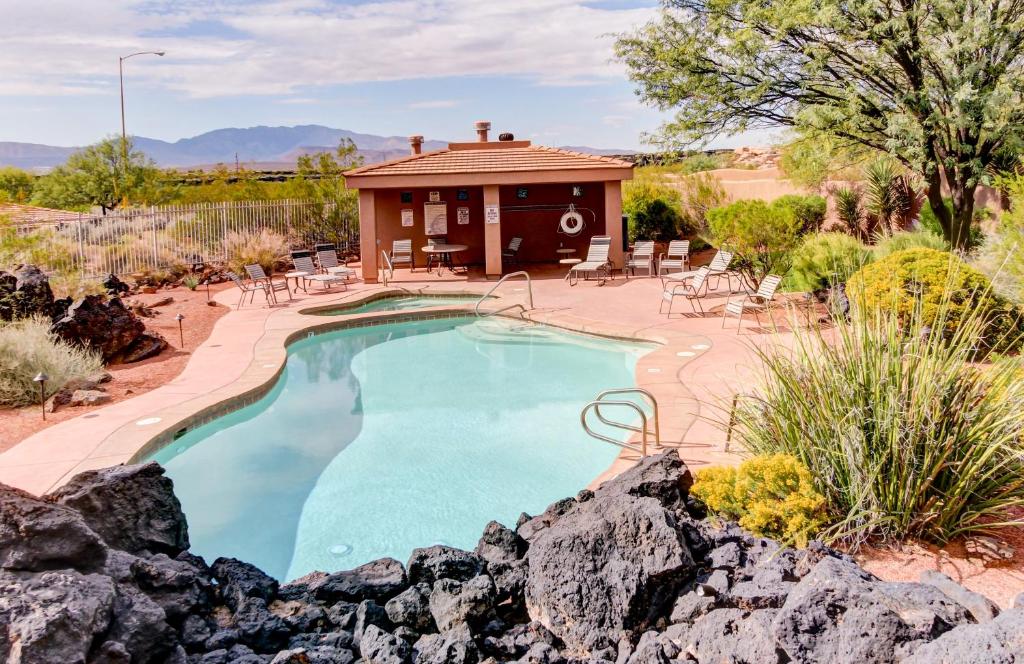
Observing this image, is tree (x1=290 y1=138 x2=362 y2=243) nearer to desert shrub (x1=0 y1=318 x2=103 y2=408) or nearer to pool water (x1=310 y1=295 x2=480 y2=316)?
pool water (x1=310 y1=295 x2=480 y2=316)

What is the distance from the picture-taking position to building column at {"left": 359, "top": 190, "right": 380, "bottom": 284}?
20219 mm

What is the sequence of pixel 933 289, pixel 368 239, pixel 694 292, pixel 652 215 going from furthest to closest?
pixel 652 215
pixel 368 239
pixel 694 292
pixel 933 289

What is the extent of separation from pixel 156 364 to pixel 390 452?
16.2 feet

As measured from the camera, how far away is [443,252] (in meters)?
22.4

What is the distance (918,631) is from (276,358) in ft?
33.4

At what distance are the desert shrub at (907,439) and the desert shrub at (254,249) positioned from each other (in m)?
17.8

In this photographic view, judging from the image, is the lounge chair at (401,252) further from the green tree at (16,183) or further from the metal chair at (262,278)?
the green tree at (16,183)

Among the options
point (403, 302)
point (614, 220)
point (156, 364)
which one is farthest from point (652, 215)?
point (156, 364)

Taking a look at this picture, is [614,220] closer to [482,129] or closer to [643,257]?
[643,257]

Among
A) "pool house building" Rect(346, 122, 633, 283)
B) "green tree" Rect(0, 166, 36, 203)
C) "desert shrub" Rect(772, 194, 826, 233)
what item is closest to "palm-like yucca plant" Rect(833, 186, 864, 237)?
"desert shrub" Rect(772, 194, 826, 233)

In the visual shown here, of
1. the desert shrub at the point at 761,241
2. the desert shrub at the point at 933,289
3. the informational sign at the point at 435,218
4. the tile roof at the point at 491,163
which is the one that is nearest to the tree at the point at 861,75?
the desert shrub at the point at 761,241

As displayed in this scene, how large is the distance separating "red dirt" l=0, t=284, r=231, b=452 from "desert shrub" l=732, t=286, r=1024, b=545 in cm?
796

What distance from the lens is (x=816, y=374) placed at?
5.75m

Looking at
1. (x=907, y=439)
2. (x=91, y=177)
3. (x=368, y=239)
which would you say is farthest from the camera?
(x=91, y=177)
